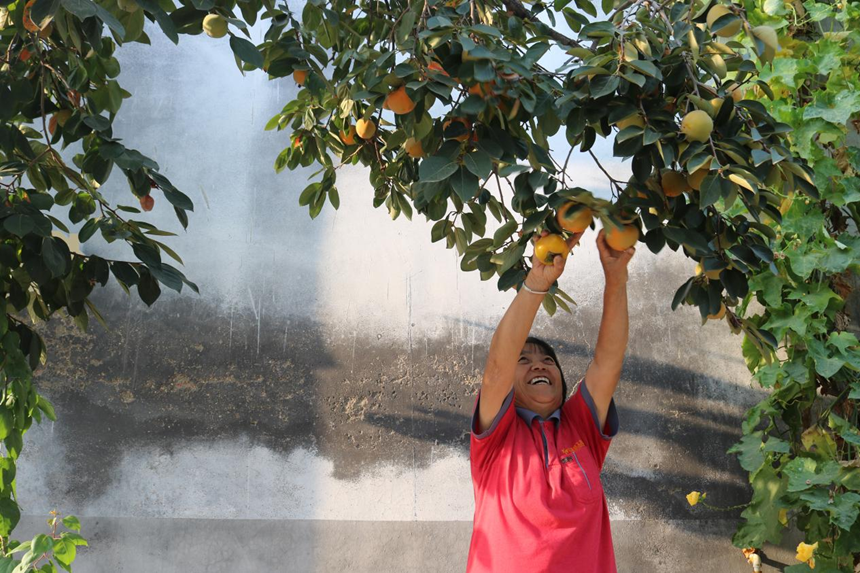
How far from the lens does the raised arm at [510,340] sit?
4.50 feet

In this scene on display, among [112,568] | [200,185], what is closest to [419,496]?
[112,568]

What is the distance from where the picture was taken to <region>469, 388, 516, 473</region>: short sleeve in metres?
1.51

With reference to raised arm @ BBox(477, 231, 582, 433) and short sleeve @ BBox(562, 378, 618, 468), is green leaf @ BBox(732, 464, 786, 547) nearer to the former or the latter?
short sleeve @ BBox(562, 378, 618, 468)

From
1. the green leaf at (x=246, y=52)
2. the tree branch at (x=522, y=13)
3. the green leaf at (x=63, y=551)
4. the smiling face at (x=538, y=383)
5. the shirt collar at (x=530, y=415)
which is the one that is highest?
the tree branch at (x=522, y=13)

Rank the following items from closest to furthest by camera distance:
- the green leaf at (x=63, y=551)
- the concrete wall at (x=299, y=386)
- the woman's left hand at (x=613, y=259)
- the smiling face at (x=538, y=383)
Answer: the woman's left hand at (x=613, y=259)
the smiling face at (x=538, y=383)
the green leaf at (x=63, y=551)
the concrete wall at (x=299, y=386)

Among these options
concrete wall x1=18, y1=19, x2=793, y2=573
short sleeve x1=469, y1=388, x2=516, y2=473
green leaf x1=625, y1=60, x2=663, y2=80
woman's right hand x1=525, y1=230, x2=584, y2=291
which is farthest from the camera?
concrete wall x1=18, y1=19, x2=793, y2=573

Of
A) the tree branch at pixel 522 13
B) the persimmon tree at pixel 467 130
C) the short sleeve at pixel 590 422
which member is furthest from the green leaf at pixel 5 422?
the tree branch at pixel 522 13

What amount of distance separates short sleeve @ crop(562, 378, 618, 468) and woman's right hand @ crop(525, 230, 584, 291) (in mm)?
328

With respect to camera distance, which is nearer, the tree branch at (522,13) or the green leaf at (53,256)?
the green leaf at (53,256)

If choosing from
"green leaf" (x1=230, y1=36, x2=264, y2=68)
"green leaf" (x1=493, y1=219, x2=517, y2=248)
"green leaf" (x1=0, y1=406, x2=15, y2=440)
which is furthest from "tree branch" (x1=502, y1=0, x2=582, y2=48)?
"green leaf" (x1=0, y1=406, x2=15, y2=440)

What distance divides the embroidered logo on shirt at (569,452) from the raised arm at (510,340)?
0.15 metres

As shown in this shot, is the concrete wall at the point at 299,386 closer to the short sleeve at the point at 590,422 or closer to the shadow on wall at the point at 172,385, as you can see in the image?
the shadow on wall at the point at 172,385

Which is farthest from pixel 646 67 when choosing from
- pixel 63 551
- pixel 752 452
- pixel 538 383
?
pixel 752 452

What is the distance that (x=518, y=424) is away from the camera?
1581 millimetres
